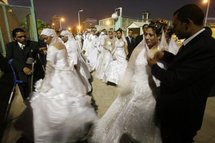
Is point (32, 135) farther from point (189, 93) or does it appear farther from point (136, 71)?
point (189, 93)

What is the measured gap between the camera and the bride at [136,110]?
9.21 feet

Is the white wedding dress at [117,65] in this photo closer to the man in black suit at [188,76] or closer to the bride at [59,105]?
the bride at [59,105]

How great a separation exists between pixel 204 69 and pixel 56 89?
2.72m

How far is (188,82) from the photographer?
1.58 m

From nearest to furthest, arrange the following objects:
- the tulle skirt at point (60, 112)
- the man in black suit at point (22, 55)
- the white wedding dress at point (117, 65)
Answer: the tulle skirt at point (60, 112)
the man in black suit at point (22, 55)
the white wedding dress at point (117, 65)

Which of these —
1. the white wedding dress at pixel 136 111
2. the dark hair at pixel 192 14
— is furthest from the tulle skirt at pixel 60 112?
the dark hair at pixel 192 14

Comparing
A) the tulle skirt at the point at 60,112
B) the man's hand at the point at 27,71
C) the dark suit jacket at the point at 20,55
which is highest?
the dark suit jacket at the point at 20,55

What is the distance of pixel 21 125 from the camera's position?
331cm

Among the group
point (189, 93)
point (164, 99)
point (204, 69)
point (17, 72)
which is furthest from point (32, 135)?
point (204, 69)

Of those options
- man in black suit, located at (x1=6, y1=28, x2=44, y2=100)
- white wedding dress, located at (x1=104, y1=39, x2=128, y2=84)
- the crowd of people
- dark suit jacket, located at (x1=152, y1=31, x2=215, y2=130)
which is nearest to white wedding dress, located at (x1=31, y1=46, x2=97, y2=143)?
the crowd of people

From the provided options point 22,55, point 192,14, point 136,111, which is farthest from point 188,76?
point 22,55

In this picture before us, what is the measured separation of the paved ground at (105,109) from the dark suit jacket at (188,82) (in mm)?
1962

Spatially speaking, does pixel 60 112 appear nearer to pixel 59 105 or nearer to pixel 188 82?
pixel 59 105

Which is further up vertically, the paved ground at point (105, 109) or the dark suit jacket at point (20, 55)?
the dark suit jacket at point (20, 55)
